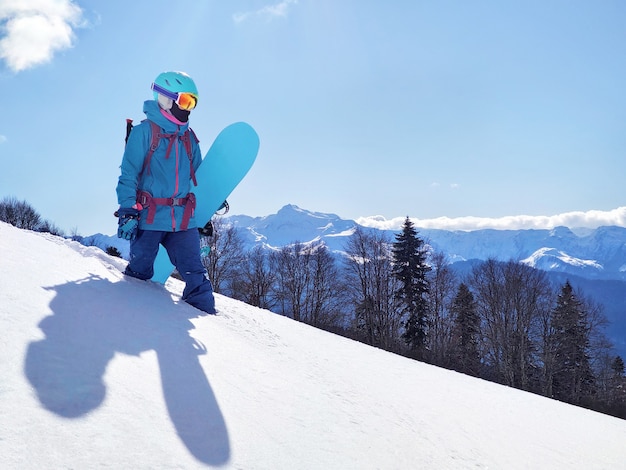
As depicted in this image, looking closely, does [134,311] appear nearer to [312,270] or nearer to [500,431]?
[500,431]

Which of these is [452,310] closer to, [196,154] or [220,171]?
[220,171]

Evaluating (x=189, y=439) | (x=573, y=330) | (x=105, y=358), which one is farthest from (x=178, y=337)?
(x=573, y=330)

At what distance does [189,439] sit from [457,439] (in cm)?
157

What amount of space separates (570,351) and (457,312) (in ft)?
24.0

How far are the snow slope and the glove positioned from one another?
14.9 inches

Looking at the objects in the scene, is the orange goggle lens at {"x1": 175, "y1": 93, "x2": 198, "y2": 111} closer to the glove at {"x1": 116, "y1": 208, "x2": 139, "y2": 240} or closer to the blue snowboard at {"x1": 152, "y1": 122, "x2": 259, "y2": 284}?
the blue snowboard at {"x1": 152, "y1": 122, "x2": 259, "y2": 284}

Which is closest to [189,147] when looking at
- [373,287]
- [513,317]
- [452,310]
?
[373,287]

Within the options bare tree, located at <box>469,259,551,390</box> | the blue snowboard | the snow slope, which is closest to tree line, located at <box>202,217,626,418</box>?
bare tree, located at <box>469,259,551,390</box>

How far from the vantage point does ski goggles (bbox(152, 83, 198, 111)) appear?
10.8 feet

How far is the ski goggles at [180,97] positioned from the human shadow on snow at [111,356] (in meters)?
1.60

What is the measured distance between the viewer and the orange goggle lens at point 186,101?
3.29m

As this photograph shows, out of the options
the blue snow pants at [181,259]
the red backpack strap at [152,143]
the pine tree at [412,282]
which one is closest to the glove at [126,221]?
the blue snow pants at [181,259]

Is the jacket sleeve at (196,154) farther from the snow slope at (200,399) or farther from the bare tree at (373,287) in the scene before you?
the bare tree at (373,287)

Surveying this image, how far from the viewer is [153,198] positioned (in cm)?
327
